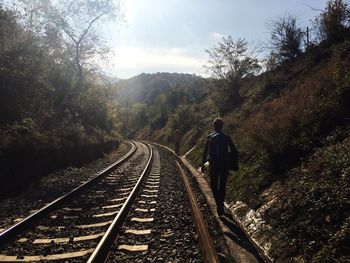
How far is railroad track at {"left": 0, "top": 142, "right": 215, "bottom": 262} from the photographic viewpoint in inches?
225

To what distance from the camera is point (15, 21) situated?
63.0 feet

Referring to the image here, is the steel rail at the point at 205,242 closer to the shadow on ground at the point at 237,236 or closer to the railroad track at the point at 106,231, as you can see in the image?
the railroad track at the point at 106,231

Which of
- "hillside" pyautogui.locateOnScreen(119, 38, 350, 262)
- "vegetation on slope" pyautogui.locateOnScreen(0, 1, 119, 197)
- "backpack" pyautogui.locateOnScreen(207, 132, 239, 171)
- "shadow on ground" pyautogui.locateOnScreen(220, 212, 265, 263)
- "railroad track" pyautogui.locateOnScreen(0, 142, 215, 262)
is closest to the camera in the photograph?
"hillside" pyautogui.locateOnScreen(119, 38, 350, 262)

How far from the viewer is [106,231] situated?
21.7ft

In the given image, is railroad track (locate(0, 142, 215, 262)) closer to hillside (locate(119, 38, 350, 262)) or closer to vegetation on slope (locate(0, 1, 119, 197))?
hillside (locate(119, 38, 350, 262))

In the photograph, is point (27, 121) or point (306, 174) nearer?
point (306, 174)

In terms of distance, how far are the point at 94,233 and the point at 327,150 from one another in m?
4.89

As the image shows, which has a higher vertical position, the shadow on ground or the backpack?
the backpack

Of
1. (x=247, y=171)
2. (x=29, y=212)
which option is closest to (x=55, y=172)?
(x=29, y=212)

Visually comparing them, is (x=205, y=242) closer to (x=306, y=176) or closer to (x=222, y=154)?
(x=222, y=154)

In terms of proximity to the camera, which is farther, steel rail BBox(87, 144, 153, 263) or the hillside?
the hillside

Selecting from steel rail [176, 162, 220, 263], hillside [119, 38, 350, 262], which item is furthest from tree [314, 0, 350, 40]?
steel rail [176, 162, 220, 263]

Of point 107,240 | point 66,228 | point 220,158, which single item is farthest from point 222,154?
point 66,228

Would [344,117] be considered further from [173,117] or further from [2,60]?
[173,117]
